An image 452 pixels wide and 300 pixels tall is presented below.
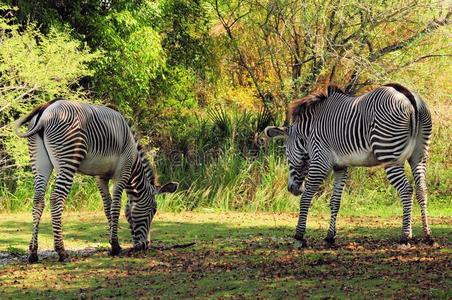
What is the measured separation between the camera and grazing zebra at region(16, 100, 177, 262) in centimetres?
1189

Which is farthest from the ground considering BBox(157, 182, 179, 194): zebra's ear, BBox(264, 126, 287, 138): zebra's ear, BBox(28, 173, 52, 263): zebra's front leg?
BBox(264, 126, 287, 138): zebra's ear

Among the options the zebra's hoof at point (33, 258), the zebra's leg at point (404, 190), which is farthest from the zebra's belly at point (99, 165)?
the zebra's leg at point (404, 190)

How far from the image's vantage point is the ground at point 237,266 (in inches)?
367

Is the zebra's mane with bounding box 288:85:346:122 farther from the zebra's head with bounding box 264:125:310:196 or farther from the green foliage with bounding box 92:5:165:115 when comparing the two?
the green foliage with bounding box 92:5:165:115

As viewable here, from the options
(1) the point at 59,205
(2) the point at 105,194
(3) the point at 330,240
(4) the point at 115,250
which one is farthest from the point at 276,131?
(1) the point at 59,205

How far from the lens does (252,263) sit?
11234mm

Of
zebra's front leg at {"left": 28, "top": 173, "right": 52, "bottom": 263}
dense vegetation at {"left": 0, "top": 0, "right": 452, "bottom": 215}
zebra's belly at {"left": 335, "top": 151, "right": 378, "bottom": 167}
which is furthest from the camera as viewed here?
dense vegetation at {"left": 0, "top": 0, "right": 452, "bottom": 215}

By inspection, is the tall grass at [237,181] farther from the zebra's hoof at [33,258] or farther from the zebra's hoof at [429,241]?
the zebra's hoof at [33,258]

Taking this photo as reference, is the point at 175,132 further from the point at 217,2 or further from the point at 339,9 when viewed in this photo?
the point at 339,9

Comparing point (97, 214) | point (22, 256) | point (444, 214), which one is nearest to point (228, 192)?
point (97, 214)

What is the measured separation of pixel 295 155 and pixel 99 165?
10.3ft

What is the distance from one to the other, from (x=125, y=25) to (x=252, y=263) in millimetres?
12856

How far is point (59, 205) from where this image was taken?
11.9 metres

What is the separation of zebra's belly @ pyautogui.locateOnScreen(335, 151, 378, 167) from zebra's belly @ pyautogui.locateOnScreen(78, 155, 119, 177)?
3.28 meters
